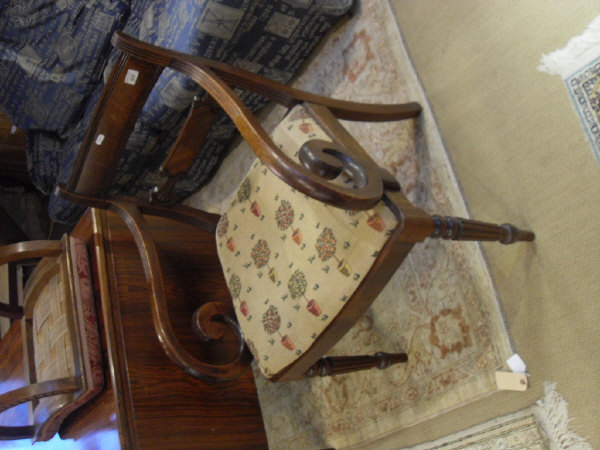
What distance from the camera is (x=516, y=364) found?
128cm

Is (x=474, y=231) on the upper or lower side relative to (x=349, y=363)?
upper

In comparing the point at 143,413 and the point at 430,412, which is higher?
the point at 143,413

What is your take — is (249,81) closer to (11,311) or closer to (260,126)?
(260,126)

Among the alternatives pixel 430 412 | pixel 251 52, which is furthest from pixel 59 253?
pixel 430 412

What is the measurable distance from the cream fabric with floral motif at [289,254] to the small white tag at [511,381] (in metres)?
0.48

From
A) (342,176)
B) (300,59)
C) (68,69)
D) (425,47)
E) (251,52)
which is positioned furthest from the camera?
(68,69)

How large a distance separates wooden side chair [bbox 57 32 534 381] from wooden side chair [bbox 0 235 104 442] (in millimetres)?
221

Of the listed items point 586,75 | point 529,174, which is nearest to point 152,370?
point 529,174

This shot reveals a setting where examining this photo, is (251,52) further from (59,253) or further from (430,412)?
(430,412)

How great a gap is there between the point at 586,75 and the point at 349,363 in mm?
892

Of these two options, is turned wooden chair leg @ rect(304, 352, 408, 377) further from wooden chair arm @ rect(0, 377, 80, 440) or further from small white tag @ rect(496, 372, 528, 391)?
wooden chair arm @ rect(0, 377, 80, 440)

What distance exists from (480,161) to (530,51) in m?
0.29

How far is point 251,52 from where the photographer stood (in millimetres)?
1804

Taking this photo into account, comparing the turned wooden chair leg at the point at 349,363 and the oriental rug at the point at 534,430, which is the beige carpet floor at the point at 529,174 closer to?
the oriental rug at the point at 534,430
